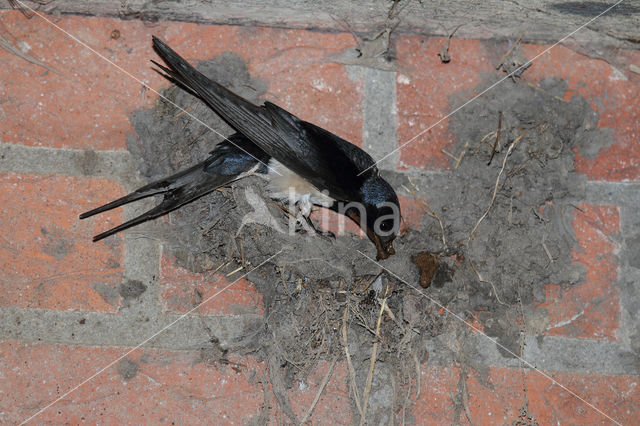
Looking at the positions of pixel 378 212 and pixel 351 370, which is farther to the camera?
pixel 378 212

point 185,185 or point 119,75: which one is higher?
point 119,75

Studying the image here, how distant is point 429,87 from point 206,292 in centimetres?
83

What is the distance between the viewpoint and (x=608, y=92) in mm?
1773

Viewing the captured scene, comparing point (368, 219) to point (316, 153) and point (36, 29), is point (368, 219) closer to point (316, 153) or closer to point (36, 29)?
point (316, 153)

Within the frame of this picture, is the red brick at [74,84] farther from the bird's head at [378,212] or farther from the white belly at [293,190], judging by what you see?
the bird's head at [378,212]

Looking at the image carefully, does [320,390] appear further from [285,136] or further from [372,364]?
[285,136]

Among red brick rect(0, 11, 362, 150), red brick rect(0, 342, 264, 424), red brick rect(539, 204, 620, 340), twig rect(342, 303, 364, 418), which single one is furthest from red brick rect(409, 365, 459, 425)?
red brick rect(0, 11, 362, 150)

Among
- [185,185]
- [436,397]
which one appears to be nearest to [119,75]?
[185,185]

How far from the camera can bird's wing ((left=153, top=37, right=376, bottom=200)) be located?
1.45 metres

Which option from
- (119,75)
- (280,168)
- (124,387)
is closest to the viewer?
(124,387)

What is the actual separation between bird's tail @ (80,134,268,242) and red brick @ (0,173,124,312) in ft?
0.15

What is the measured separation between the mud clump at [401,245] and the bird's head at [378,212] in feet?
0.11

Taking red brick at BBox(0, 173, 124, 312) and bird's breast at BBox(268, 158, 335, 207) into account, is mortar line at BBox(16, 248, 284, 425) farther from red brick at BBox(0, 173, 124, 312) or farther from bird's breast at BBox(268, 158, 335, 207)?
bird's breast at BBox(268, 158, 335, 207)

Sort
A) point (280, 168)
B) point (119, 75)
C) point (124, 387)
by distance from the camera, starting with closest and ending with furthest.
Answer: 1. point (124, 387)
2. point (119, 75)
3. point (280, 168)
